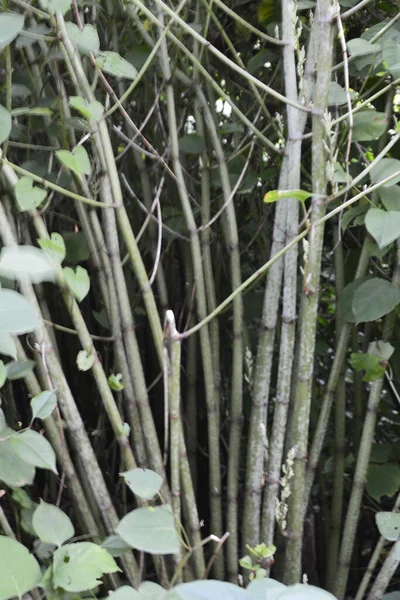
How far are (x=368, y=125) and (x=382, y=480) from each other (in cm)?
57

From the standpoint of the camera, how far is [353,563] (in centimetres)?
139

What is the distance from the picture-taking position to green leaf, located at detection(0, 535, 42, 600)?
25.9 inches

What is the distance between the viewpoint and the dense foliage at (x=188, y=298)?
31.2 inches

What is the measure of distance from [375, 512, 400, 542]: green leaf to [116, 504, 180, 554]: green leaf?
270mm

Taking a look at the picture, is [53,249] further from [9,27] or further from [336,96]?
[336,96]

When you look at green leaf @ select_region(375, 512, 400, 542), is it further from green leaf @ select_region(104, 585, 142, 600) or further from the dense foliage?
green leaf @ select_region(104, 585, 142, 600)

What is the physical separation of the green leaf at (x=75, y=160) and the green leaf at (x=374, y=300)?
42 cm

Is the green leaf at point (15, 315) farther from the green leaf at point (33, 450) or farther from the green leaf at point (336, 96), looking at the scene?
the green leaf at point (336, 96)

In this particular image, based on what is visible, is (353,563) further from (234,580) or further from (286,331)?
(286,331)

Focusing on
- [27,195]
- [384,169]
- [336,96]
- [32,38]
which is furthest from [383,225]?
[32,38]

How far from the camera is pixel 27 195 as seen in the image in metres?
0.83

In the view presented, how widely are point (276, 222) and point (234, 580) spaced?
0.55 meters

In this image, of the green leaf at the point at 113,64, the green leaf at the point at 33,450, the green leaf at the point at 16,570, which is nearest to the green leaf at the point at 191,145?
the green leaf at the point at 113,64

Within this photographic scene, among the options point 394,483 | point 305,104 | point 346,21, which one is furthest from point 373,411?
point 346,21
